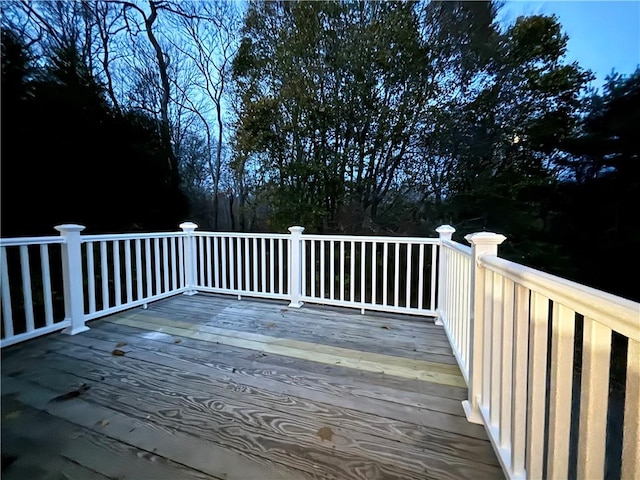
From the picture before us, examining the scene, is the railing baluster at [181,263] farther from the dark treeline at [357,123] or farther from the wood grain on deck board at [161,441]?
the wood grain on deck board at [161,441]

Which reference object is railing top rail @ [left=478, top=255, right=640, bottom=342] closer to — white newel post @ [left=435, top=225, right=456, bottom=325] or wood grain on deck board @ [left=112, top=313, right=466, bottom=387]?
wood grain on deck board @ [left=112, top=313, right=466, bottom=387]

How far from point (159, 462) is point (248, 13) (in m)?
5.06

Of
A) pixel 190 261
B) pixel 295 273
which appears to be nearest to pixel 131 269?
pixel 190 261

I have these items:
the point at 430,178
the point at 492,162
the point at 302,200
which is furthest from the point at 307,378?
the point at 492,162

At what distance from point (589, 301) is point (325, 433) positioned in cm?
116

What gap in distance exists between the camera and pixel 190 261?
3.76m

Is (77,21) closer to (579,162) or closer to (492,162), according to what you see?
(492,162)

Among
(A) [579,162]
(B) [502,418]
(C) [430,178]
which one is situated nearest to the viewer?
(B) [502,418]

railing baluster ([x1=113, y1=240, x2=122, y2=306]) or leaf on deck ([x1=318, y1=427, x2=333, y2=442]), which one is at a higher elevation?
railing baluster ([x1=113, y1=240, x2=122, y2=306])

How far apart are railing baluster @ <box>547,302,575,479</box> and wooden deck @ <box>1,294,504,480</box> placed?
0.46m

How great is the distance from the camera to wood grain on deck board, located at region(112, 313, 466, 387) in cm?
183

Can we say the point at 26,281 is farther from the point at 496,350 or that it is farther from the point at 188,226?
the point at 496,350

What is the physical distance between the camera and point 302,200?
4.34 m

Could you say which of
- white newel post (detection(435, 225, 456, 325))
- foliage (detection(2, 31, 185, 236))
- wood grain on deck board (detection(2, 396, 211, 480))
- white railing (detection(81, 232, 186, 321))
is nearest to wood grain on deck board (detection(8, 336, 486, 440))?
wood grain on deck board (detection(2, 396, 211, 480))
